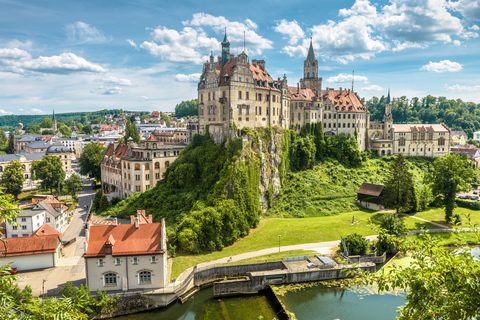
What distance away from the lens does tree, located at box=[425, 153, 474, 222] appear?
4972 cm

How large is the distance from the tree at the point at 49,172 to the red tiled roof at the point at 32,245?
39.4 metres

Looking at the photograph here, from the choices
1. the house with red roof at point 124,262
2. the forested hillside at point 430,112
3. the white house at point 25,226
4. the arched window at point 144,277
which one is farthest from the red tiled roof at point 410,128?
the white house at point 25,226

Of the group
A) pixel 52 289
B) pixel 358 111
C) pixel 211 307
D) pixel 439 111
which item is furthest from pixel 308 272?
pixel 439 111

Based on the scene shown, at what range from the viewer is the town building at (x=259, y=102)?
5497 centimetres

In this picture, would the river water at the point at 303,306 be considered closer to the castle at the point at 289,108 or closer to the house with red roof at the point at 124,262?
the house with red roof at the point at 124,262

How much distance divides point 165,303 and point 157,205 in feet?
73.2

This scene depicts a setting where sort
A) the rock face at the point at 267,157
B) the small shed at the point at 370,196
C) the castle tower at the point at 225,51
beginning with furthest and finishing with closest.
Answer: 1. the castle tower at the point at 225,51
2. the small shed at the point at 370,196
3. the rock face at the point at 267,157

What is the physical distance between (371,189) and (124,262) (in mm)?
44363

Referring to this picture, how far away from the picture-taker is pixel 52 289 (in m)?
30.9

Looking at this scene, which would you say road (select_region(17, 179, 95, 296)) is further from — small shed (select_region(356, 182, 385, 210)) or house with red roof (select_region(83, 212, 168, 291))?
small shed (select_region(356, 182, 385, 210))

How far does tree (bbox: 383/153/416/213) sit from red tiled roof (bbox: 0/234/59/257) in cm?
4944

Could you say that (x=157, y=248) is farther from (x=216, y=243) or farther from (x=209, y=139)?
(x=209, y=139)

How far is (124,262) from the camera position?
3119 centimetres

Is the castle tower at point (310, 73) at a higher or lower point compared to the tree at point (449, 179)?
higher
